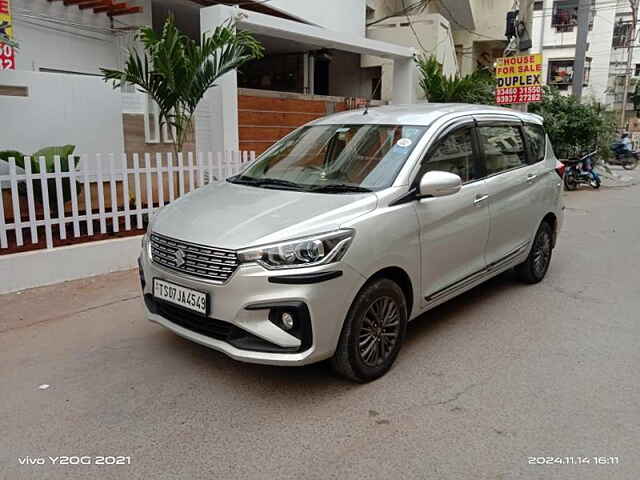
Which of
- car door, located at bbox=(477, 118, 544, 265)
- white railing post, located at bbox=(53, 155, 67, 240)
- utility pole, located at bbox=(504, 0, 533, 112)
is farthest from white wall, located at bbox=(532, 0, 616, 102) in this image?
white railing post, located at bbox=(53, 155, 67, 240)

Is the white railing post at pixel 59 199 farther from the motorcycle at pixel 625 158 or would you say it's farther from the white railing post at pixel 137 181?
the motorcycle at pixel 625 158

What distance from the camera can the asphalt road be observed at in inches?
110

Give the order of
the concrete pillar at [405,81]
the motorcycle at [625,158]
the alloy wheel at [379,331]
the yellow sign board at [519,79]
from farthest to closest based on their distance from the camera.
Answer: the motorcycle at [625,158] → the concrete pillar at [405,81] → the yellow sign board at [519,79] → the alloy wheel at [379,331]

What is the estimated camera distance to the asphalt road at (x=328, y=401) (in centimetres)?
279

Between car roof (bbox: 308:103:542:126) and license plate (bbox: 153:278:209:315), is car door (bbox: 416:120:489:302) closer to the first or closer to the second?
car roof (bbox: 308:103:542:126)

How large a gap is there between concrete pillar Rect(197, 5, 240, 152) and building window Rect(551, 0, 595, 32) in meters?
38.2

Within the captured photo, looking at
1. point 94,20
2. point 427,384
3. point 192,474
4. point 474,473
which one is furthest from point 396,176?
point 94,20

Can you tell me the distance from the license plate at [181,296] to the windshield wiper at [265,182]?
107 cm

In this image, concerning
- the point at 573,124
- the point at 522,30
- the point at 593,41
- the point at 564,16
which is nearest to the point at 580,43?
the point at 573,124

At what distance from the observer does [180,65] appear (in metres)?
6.71

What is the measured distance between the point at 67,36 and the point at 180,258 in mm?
6830

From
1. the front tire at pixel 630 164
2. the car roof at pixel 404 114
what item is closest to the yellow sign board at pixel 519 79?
the car roof at pixel 404 114

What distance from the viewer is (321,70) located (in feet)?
53.7

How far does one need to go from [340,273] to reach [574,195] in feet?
39.5
